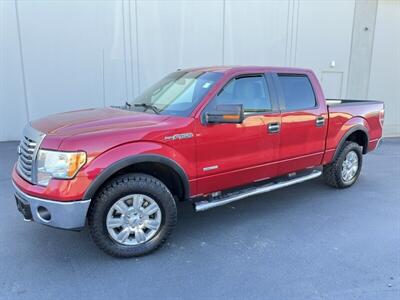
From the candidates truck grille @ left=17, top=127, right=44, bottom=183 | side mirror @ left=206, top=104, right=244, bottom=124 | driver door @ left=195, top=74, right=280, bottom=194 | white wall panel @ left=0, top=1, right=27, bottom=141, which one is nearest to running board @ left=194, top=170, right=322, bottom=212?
driver door @ left=195, top=74, right=280, bottom=194

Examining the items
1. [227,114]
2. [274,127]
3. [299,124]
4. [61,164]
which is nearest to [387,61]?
[299,124]

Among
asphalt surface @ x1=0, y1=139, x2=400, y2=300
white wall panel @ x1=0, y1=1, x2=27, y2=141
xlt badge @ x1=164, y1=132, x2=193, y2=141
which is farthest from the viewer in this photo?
white wall panel @ x1=0, y1=1, x2=27, y2=141

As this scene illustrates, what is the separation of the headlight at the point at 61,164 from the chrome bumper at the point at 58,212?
0.67 ft

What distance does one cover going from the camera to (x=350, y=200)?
5039 mm

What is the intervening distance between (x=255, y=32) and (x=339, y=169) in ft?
20.5

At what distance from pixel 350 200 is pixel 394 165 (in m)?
3.00

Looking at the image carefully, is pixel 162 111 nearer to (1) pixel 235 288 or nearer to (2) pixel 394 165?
(1) pixel 235 288

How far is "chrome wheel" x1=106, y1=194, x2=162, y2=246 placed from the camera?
3.24 metres

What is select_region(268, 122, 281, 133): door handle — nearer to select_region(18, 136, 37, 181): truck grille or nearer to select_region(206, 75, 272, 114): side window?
select_region(206, 75, 272, 114): side window

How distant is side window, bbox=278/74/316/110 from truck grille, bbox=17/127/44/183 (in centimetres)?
301

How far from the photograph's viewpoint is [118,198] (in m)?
3.21

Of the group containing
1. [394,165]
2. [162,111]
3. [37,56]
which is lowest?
[394,165]

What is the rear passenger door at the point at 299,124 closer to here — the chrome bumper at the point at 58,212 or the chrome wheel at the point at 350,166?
the chrome wheel at the point at 350,166

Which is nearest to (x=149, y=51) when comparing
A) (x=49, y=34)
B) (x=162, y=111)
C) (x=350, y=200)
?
(x=49, y=34)
